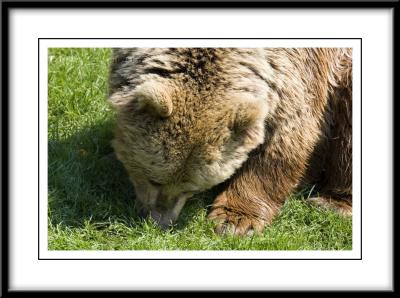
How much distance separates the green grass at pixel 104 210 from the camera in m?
6.64

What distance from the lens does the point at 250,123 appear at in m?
6.16

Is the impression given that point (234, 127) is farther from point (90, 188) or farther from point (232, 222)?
point (90, 188)

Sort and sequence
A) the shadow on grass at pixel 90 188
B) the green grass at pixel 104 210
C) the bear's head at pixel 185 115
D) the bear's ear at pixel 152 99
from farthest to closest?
the shadow on grass at pixel 90 188 < the green grass at pixel 104 210 < the bear's head at pixel 185 115 < the bear's ear at pixel 152 99

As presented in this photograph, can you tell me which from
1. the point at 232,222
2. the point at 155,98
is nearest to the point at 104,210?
the point at 232,222

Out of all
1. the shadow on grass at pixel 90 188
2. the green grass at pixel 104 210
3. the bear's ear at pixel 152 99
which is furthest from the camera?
the shadow on grass at pixel 90 188

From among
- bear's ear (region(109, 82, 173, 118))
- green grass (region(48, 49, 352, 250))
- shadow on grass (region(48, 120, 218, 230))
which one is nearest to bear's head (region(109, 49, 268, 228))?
bear's ear (region(109, 82, 173, 118))

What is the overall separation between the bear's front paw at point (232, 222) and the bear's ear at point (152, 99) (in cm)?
144

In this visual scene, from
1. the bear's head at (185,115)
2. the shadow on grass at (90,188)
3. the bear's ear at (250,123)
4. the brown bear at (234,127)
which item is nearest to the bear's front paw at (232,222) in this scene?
the brown bear at (234,127)

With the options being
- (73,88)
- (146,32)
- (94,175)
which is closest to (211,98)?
(146,32)

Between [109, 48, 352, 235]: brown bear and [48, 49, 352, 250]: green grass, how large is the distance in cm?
17

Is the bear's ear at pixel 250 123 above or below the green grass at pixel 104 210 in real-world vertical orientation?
above

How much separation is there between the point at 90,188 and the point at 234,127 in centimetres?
174

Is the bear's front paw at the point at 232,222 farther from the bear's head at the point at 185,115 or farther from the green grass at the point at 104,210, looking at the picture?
the bear's head at the point at 185,115

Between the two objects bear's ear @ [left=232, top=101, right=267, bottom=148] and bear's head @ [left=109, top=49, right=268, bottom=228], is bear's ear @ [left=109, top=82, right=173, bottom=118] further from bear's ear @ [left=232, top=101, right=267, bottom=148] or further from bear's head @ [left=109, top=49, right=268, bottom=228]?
bear's ear @ [left=232, top=101, right=267, bottom=148]
